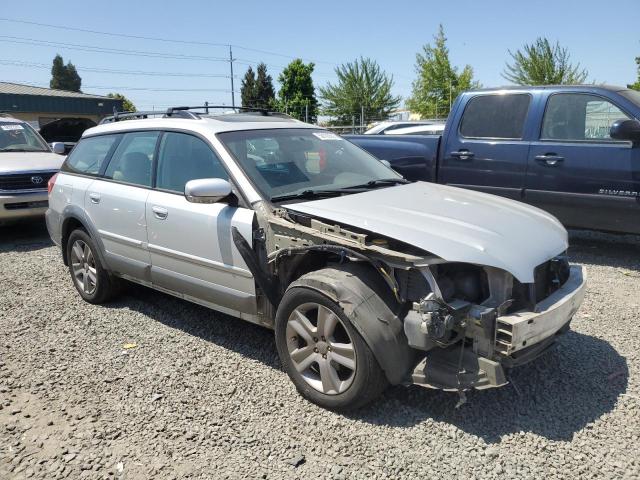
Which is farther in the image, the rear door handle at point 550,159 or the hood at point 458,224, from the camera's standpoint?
the rear door handle at point 550,159

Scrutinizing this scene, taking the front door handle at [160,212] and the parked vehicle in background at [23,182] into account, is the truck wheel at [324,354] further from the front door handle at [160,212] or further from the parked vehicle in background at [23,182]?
the parked vehicle in background at [23,182]

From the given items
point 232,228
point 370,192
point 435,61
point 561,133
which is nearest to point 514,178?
point 561,133

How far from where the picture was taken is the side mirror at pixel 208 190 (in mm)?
3359

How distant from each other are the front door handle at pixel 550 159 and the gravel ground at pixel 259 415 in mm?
2161

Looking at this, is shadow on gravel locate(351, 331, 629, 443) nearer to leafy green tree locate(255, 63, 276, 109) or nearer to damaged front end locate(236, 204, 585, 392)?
damaged front end locate(236, 204, 585, 392)

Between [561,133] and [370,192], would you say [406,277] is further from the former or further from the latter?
[561,133]

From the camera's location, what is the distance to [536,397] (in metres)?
3.18

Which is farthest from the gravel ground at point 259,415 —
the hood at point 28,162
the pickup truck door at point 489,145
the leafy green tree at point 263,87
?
the leafy green tree at point 263,87

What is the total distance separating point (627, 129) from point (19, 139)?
940cm

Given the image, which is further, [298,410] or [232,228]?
[232,228]

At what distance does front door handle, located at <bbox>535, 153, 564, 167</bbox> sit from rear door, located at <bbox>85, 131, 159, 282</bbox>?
433cm

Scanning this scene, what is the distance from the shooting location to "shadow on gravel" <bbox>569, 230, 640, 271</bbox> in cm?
613

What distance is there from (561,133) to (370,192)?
3.57 meters

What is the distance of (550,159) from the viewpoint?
6113 mm
